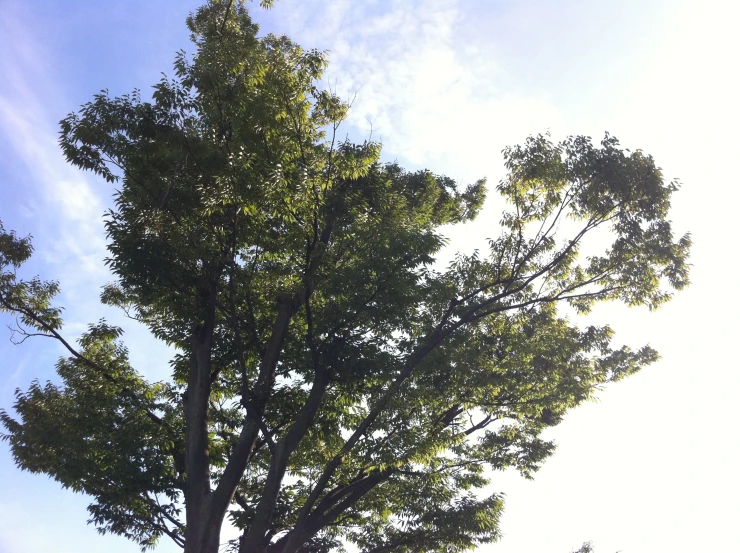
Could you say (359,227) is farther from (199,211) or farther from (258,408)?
(258,408)

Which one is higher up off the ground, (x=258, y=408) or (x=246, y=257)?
(x=246, y=257)

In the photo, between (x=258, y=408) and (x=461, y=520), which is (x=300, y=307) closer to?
(x=258, y=408)

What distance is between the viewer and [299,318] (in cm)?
1347

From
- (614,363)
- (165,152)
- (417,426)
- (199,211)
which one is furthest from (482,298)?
(165,152)

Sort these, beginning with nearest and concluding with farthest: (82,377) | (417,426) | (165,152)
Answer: (165,152), (417,426), (82,377)

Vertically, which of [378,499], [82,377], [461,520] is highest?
[82,377]

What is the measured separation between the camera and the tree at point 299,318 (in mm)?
10398

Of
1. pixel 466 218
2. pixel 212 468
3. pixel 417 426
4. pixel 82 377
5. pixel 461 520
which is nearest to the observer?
pixel 417 426

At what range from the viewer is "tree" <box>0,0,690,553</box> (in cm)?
1040

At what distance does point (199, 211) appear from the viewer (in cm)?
1039

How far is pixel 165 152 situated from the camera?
10289mm

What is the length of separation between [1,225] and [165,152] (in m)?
6.11

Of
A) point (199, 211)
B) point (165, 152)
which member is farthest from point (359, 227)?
point (165, 152)

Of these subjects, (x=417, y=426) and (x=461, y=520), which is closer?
(x=417, y=426)
